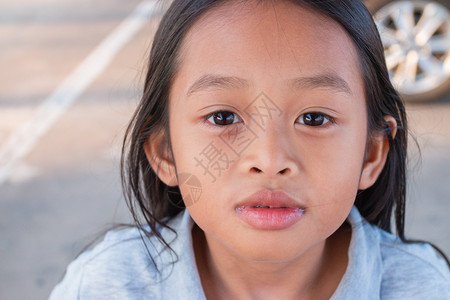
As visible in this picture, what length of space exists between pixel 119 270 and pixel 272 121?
639mm

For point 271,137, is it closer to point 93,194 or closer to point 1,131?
point 93,194

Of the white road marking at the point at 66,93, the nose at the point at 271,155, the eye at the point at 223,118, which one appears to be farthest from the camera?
the white road marking at the point at 66,93

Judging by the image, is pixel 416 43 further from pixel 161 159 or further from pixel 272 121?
pixel 272 121

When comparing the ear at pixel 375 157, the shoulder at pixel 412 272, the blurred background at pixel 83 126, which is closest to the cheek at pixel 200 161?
the ear at pixel 375 157

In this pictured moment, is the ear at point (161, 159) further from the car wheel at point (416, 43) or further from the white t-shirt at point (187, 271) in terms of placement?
the car wheel at point (416, 43)

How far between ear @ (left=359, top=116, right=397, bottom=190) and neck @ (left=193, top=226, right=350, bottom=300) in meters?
0.21

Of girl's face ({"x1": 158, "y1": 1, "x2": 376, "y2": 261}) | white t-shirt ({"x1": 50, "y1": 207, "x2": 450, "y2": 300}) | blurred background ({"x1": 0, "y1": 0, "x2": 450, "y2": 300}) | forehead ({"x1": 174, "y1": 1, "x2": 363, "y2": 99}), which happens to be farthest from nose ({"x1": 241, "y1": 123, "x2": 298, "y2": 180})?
blurred background ({"x1": 0, "y1": 0, "x2": 450, "y2": 300})

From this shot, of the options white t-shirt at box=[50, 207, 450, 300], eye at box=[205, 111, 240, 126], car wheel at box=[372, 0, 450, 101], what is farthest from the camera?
car wheel at box=[372, 0, 450, 101]

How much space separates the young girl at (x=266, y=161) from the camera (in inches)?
50.1

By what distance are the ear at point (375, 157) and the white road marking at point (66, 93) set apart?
177 cm

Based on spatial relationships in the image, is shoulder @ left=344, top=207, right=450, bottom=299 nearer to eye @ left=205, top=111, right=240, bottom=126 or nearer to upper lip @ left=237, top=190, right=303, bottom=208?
upper lip @ left=237, top=190, right=303, bottom=208

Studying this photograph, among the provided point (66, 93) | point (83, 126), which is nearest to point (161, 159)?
point (83, 126)

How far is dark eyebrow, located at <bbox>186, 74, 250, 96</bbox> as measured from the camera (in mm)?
1274

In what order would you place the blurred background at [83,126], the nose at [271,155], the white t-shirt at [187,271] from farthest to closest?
the blurred background at [83,126] → the white t-shirt at [187,271] → the nose at [271,155]
